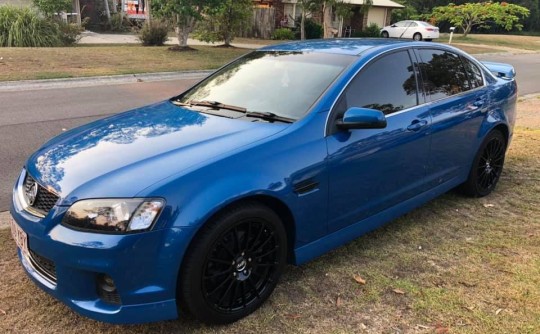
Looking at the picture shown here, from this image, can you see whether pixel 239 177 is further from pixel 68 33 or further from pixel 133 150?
pixel 68 33

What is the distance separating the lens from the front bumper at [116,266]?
2.50m

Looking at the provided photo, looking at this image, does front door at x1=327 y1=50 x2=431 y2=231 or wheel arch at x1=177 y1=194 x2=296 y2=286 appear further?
front door at x1=327 y1=50 x2=431 y2=231

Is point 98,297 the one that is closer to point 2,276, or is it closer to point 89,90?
point 2,276

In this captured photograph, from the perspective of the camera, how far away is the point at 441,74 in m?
4.47

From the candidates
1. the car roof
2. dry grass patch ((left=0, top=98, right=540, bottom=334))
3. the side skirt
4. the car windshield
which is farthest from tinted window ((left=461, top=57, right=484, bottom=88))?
the car windshield

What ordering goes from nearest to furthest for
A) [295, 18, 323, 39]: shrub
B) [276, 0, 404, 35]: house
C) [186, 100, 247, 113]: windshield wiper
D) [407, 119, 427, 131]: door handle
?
1. [186, 100, 247, 113]: windshield wiper
2. [407, 119, 427, 131]: door handle
3. [295, 18, 323, 39]: shrub
4. [276, 0, 404, 35]: house

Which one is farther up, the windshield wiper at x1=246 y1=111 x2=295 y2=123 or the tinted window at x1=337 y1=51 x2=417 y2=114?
the tinted window at x1=337 y1=51 x2=417 y2=114

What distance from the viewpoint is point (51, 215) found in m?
2.64

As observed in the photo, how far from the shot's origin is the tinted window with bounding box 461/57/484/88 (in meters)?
4.84

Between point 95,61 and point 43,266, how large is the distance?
14.6 metres

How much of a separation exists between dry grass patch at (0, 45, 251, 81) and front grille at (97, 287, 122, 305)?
452 inches

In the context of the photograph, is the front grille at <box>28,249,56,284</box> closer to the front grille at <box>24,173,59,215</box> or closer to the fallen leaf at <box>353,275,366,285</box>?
Result: the front grille at <box>24,173,59,215</box>

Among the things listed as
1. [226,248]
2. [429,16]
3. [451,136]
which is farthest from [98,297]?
[429,16]

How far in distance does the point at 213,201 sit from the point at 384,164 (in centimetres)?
155
